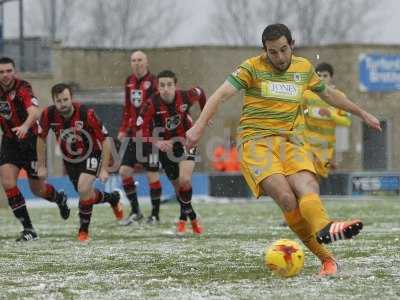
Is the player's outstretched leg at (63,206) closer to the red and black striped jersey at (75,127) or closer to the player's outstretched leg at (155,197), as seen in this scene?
the red and black striped jersey at (75,127)

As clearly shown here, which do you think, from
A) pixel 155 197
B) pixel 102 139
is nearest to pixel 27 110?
pixel 102 139

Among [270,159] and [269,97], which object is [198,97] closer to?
[269,97]

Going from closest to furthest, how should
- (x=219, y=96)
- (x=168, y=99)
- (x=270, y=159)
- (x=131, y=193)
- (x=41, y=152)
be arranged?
(x=219, y=96) → (x=270, y=159) → (x=41, y=152) → (x=168, y=99) → (x=131, y=193)

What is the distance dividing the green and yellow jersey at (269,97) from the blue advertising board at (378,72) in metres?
27.5

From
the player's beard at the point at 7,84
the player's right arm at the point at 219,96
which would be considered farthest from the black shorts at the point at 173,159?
the player's right arm at the point at 219,96

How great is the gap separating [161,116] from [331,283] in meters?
6.33

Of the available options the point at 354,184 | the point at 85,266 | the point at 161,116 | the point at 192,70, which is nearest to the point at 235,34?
the point at 192,70

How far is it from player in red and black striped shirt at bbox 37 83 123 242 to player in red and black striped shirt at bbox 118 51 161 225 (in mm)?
2458

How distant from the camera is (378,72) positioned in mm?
36125

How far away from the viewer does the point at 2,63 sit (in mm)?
12266

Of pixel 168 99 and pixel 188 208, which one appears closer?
pixel 188 208

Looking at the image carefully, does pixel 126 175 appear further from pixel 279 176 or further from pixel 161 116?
pixel 279 176

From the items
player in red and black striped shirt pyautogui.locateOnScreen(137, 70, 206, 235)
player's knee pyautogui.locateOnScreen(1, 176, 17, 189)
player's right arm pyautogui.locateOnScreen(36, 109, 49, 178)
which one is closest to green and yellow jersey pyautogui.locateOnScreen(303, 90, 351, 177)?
player in red and black striped shirt pyautogui.locateOnScreen(137, 70, 206, 235)

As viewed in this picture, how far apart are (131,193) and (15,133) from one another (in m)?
3.32
